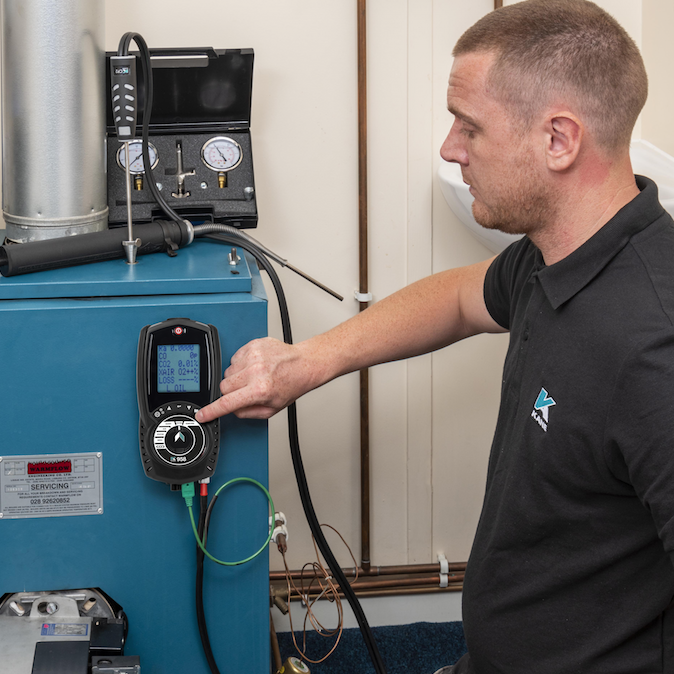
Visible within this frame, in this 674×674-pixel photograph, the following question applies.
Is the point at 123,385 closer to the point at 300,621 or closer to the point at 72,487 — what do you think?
the point at 72,487

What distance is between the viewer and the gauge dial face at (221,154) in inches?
52.5

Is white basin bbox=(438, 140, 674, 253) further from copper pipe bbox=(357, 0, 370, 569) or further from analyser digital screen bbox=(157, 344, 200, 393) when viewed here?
analyser digital screen bbox=(157, 344, 200, 393)

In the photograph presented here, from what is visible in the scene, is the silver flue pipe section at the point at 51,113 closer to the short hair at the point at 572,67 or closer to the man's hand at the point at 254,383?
the man's hand at the point at 254,383

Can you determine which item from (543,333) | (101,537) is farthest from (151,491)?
(543,333)

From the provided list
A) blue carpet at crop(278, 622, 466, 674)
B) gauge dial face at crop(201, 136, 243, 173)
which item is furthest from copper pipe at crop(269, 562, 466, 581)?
gauge dial face at crop(201, 136, 243, 173)

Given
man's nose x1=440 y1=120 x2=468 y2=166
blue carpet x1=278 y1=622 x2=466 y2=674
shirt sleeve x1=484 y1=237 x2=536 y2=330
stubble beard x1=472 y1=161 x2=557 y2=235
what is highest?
man's nose x1=440 y1=120 x2=468 y2=166

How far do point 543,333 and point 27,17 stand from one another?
0.87 meters

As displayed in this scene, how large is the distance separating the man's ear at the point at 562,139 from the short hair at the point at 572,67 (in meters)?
0.02

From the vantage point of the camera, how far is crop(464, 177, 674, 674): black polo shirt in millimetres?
738

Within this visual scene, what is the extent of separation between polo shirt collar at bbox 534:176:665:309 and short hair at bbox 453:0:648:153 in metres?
0.08

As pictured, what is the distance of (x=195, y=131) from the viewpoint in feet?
4.46

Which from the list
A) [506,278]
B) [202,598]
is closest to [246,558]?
[202,598]

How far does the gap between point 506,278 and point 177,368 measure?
1.65 ft

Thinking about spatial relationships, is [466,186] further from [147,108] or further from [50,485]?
[50,485]
